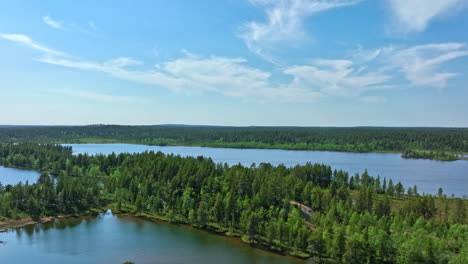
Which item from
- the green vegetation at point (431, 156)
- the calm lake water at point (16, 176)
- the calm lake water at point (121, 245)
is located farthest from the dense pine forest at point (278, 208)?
the green vegetation at point (431, 156)

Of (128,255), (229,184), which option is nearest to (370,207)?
(229,184)

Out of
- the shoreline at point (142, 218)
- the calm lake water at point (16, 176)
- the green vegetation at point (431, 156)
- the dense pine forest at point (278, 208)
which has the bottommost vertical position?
the shoreline at point (142, 218)

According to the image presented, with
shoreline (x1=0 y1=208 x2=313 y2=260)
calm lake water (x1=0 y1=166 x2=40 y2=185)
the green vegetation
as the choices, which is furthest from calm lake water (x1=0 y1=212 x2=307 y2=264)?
the green vegetation

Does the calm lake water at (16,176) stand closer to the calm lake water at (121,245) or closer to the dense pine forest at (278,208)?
the dense pine forest at (278,208)

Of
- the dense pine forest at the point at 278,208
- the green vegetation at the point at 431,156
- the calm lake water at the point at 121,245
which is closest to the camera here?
the dense pine forest at the point at 278,208

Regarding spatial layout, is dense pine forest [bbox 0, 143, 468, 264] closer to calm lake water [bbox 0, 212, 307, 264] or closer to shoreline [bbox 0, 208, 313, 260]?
shoreline [bbox 0, 208, 313, 260]

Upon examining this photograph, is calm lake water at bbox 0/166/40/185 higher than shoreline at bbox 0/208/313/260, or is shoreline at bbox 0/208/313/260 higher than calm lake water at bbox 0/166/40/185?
calm lake water at bbox 0/166/40/185
